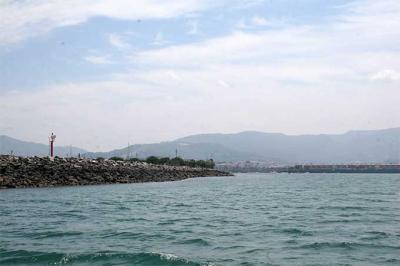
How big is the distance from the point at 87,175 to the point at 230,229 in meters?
53.1

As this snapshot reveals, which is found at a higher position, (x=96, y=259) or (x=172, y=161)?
(x=172, y=161)

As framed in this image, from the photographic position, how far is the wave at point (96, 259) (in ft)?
54.3

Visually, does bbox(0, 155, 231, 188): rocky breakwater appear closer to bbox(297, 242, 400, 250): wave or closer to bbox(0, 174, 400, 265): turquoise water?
bbox(0, 174, 400, 265): turquoise water

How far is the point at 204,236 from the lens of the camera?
21562mm

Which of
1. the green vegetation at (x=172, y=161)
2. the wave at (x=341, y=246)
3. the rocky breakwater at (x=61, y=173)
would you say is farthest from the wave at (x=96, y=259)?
the green vegetation at (x=172, y=161)

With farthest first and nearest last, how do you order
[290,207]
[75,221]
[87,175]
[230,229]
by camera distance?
[87,175], [290,207], [75,221], [230,229]

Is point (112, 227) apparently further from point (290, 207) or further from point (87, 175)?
point (87, 175)

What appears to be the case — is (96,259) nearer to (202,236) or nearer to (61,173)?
(202,236)

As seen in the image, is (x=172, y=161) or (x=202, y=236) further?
(x=172, y=161)

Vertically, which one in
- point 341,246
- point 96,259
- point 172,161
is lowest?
point 341,246

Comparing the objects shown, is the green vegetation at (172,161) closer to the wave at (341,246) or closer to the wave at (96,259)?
the wave at (341,246)

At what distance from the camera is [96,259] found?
1698cm

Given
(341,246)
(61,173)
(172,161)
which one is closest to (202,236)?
(341,246)

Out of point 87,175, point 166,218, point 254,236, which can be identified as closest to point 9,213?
point 166,218
